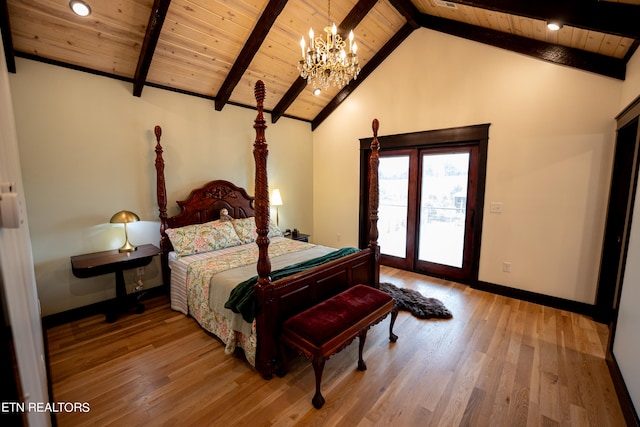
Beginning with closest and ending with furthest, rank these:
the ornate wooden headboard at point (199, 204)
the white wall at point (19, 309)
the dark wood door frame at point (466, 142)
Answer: the white wall at point (19, 309), the ornate wooden headboard at point (199, 204), the dark wood door frame at point (466, 142)

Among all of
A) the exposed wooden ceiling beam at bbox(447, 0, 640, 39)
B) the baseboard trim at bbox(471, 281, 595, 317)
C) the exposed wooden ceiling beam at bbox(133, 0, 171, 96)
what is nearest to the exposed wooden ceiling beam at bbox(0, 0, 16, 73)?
the exposed wooden ceiling beam at bbox(133, 0, 171, 96)

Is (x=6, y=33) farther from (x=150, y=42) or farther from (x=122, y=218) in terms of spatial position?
(x=122, y=218)

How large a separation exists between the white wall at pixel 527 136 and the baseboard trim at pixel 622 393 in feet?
3.69

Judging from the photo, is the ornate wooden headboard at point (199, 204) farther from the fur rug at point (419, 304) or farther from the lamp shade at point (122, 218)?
the fur rug at point (419, 304)

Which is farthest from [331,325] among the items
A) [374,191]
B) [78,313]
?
[78,313]

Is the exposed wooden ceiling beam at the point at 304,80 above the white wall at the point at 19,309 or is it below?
above

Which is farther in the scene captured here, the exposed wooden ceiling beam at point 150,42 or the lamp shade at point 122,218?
the lamp shade at point 122,218

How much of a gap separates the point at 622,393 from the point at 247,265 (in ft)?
10.0

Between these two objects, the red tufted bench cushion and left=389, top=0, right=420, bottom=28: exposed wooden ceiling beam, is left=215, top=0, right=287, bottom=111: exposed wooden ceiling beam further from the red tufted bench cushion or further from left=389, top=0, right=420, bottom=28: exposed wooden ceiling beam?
the red tufted bench cushion

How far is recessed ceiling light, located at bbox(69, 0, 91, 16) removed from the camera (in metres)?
2.30

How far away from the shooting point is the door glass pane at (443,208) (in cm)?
390

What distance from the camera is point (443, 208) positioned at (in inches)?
161

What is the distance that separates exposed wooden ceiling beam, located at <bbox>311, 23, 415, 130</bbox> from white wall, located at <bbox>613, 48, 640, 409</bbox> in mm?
3437

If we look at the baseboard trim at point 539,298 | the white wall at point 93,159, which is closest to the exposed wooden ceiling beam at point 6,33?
the white wall at point 93,159
